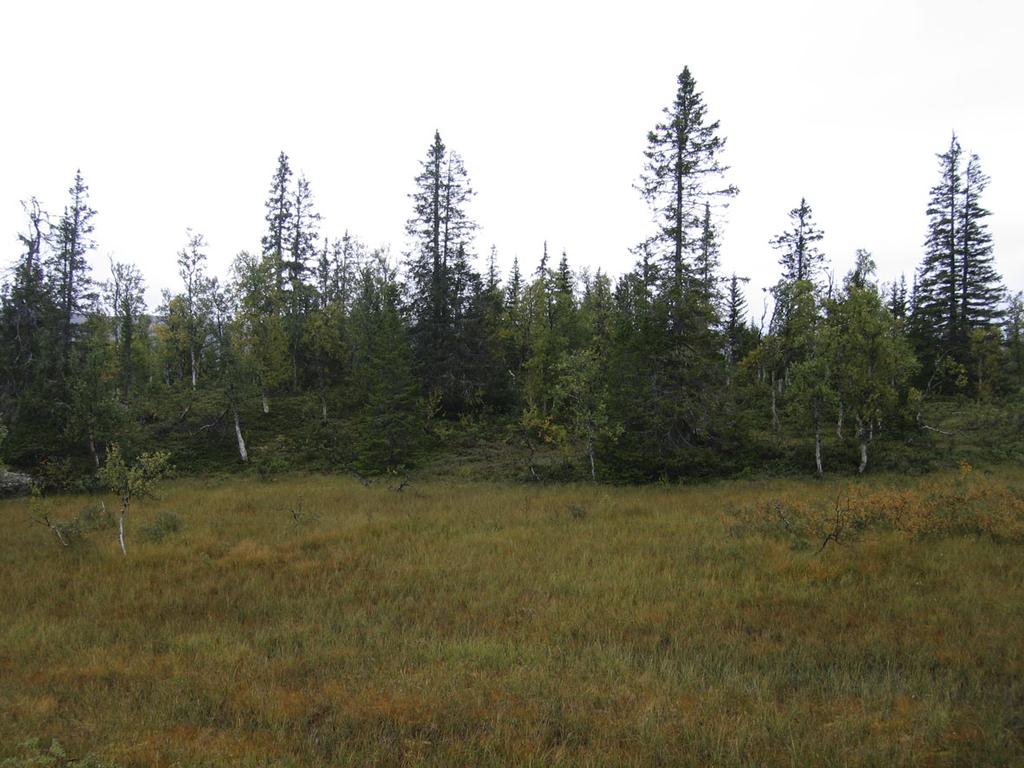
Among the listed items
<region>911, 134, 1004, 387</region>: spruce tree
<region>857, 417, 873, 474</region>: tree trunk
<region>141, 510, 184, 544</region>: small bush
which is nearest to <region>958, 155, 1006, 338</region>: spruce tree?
<region>911, 134, 1004, 387</region>: spruce tree

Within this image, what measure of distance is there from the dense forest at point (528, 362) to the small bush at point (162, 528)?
9.76m

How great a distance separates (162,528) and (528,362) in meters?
21.6

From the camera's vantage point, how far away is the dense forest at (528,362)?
21531 mm

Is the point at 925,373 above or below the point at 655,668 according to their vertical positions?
above

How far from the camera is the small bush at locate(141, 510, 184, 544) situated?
45.2ft

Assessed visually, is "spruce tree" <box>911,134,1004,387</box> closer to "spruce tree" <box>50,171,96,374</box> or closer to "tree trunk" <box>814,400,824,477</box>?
"tree trunk" <box>814,400,824,477</box>

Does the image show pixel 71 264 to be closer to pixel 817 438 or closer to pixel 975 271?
pixel 817 438

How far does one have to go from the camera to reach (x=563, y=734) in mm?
5125

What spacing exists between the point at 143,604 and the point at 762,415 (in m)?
29.3

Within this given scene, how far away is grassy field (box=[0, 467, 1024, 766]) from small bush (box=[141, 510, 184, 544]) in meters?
0.12

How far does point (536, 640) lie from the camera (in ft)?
24.5

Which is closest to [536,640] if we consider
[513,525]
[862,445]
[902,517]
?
[513,525]

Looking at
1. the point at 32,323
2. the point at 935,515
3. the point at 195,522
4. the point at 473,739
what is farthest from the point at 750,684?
the point at 32,323

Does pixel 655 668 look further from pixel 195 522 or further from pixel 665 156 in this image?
pixel 665 156
